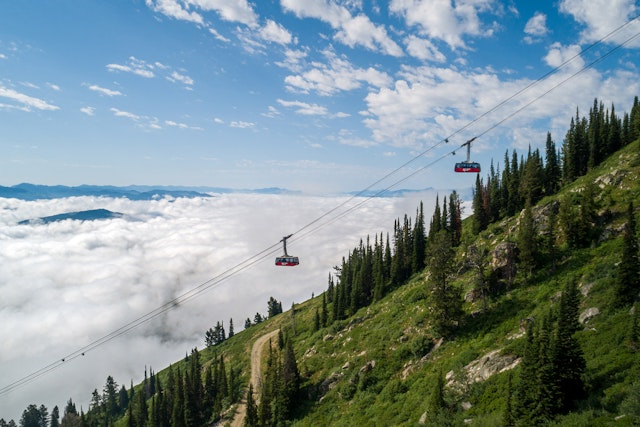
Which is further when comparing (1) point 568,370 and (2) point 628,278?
(2) point 628,278

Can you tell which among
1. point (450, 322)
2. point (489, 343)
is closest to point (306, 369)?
point (450, 322)

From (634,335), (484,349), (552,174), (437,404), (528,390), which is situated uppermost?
(552,174)

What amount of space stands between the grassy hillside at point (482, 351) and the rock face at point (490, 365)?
0.58ft

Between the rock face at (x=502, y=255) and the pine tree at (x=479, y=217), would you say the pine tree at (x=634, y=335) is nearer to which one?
the rock face at (x=502, y=255)

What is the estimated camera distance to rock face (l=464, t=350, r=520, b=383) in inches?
1613

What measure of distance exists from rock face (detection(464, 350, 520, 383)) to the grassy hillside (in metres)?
0.18

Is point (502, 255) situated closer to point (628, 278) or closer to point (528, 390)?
point (628, 278)

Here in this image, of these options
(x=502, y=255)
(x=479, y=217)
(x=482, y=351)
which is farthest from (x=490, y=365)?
(x=479, y=217)

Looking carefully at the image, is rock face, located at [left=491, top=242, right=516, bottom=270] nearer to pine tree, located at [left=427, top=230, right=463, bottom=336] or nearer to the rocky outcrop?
pine tree, located at [left=427, top=230, right=463, bottom=336]

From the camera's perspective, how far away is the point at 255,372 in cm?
12238

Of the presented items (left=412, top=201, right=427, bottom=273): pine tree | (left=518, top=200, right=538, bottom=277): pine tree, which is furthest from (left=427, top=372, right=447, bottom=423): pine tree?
(left=412, top=201, right=427, bottom=273): pine tree

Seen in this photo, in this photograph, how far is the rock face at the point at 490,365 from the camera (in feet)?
134

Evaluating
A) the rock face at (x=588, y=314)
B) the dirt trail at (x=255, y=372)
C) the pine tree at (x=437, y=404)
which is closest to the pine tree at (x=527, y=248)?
the rock face at (x=588, y=314)

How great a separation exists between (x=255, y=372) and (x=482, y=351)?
95523 mm
